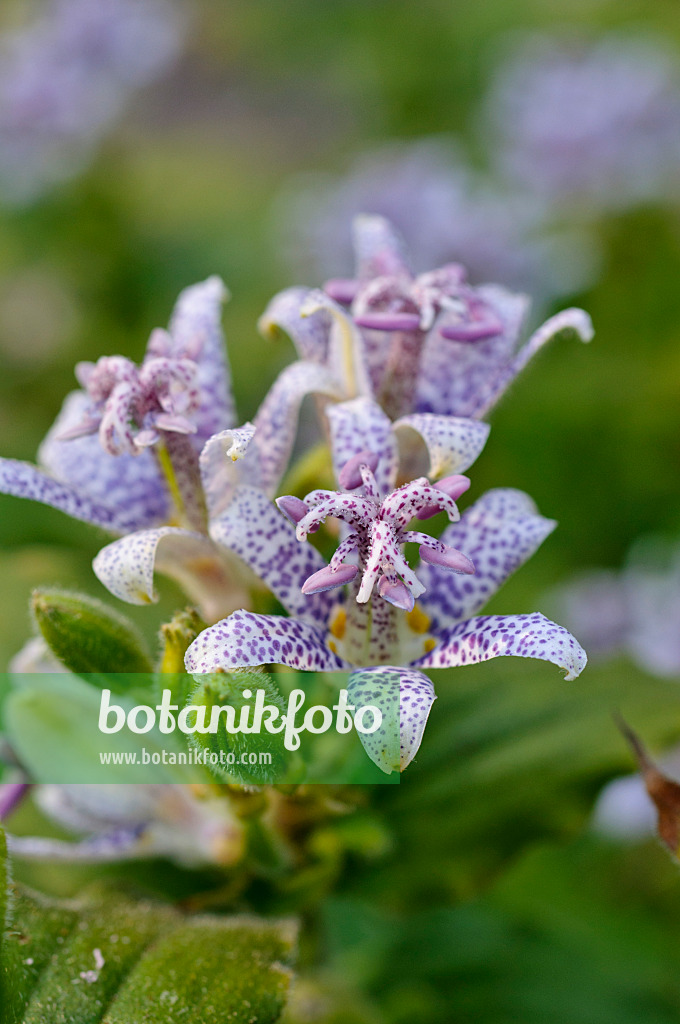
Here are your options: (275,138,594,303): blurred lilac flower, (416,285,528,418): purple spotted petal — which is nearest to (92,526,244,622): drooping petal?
(416,285,528,418): purple spotted petal

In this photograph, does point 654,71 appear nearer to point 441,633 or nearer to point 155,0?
point 155,0

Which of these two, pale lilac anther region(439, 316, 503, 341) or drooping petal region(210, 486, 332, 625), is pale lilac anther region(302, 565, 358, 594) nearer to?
drooping petal region(210, 486, 332, 625)

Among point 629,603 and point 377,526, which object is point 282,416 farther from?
point 629,603

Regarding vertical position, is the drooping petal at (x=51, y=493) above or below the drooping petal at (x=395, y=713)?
above

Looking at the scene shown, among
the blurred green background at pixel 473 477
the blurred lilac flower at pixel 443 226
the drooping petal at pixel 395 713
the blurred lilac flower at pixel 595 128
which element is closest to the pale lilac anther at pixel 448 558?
the drooping petal at pixel 395 713

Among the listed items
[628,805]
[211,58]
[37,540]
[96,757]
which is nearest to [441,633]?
[96,757]

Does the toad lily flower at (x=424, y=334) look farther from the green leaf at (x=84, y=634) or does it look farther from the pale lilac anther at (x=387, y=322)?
the green leaf at (x=84, y=634)
